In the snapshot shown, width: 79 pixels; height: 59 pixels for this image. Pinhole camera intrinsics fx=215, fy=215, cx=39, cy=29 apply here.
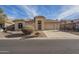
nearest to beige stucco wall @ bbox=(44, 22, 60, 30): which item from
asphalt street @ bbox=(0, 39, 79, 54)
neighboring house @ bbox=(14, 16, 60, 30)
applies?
neighboring house @ bbox=(14, 16, 60, 30)

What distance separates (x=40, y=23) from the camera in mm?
6066

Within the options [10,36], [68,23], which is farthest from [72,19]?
[10,36]

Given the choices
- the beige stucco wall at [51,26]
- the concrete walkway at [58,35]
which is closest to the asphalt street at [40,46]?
the concrete walkway at [58,35]

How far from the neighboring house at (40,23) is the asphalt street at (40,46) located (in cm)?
40

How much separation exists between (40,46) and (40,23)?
67 cm

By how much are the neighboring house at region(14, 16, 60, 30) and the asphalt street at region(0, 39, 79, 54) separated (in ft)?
1.32

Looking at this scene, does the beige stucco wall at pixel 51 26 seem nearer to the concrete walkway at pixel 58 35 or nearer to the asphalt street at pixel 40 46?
the concrete walkway at pixel 58 35

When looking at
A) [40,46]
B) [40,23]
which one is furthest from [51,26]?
[40,46]

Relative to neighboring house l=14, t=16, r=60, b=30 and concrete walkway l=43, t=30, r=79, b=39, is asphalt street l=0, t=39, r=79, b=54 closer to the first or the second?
concrete walkway l=43, t=30, r=79, b=39

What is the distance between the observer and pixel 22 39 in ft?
19.5

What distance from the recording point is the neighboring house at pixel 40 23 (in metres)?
5.97

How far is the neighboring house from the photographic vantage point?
A: 5.97 meters

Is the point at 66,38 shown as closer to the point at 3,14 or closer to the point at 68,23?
the point at 68,23
